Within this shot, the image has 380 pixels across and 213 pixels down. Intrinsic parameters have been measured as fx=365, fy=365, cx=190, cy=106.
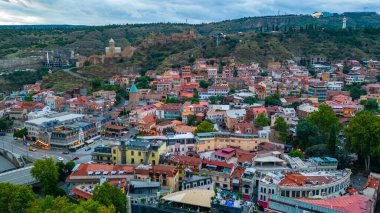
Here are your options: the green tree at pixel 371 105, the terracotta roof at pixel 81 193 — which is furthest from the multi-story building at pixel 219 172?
the green tree at pixel 371 105

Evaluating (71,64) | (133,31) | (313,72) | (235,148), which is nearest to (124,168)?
(235,148)

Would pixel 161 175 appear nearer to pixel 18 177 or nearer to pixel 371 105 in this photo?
pixel 18 177

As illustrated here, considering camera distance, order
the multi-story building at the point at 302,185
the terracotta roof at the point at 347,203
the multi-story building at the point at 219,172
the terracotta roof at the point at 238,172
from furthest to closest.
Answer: the terracotta roof at the point at 238,172 < the multi-story building at the point at 219,172 < the multi-story building at the point at 302,185 < the terracotta roof at the point at 347,203

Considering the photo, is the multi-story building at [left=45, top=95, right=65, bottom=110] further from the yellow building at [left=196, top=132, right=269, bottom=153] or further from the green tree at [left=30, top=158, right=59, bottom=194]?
the yellow building at [left=196, top=132, right=269, bottom=153]

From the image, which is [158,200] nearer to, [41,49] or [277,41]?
[277,41]

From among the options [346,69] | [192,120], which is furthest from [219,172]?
[346,69]

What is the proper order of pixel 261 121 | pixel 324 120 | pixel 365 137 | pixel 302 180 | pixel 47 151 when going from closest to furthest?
1. pixel 302 180
2. pixel 365 137
3. pixel 324 120
4. pixel 47 151
5. pixel 261 121

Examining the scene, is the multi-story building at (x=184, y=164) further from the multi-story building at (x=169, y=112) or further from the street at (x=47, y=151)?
the multi-story building at (x=169, y=112)
